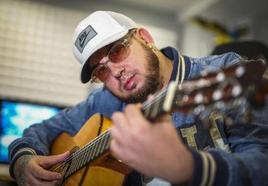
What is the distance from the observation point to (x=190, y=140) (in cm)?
112

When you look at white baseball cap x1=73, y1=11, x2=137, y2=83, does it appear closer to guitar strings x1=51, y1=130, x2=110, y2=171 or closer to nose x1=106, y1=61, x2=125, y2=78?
nose x1=106, y1=61, x2=125, y2=78

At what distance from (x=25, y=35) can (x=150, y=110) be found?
237 cm

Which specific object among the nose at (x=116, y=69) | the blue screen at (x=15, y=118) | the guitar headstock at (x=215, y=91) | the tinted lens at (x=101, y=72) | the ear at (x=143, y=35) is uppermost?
the guitar headstock at (x=215, y=91)

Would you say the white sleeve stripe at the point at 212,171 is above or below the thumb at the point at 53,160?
above

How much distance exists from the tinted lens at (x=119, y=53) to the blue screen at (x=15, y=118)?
1248 mm

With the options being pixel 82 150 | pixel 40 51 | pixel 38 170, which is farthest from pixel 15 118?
pixel 82 150

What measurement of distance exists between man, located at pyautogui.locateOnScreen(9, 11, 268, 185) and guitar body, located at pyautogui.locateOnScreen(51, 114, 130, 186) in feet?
0.27

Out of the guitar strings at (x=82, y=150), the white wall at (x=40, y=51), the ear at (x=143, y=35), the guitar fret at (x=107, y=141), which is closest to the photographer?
the guitar fret at (x=107, y=141)

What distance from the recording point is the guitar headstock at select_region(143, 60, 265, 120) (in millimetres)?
669

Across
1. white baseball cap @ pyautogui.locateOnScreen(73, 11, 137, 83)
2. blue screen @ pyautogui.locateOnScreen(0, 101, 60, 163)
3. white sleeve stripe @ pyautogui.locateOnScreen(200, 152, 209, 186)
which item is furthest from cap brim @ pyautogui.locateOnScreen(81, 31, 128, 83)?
blue screen @ pyautogui.locateOnScreen(0, 101, 60, 163)

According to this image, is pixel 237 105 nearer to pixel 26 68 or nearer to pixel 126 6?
pixel 26 68

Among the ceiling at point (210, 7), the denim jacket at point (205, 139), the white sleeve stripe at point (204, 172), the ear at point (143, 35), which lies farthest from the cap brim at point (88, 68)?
the ceiling at point (210, 7)

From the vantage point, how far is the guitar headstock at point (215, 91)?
2.20 ft

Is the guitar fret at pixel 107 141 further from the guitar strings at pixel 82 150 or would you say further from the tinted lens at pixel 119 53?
the tinted lens at pixel 119 53
